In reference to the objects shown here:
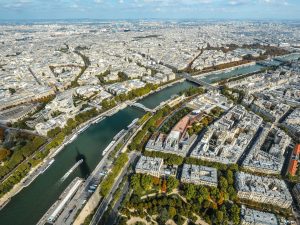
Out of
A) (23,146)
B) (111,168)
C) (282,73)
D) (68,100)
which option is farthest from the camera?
(282,73)

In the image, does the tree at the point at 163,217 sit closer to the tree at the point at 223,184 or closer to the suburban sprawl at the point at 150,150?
the suburban sprawl at the point at 150,150

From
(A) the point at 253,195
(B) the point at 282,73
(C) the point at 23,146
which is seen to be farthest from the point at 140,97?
(B) the point at 282,73

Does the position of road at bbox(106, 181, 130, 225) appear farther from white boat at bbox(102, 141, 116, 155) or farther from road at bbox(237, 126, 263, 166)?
road at bbox(237, 126, 263, 166)

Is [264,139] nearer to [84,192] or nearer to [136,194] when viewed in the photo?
[136,194]

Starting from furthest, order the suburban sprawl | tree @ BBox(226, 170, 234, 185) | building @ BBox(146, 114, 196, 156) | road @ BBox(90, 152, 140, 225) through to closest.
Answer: building @ BBox(146, 114, 196, 156), tree @ BBox(226, 170, 234, 185), the suburban sprawl, road @ BBox(90, 152, 140, 225)

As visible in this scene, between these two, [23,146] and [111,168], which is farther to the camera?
[23,146]

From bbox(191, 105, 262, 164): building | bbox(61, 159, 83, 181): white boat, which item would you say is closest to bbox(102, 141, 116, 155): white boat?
bbox(61, 159, 83, 181): white boat

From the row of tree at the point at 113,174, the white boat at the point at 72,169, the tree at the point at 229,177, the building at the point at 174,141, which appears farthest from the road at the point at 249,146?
the white boat at the point at 72,169
